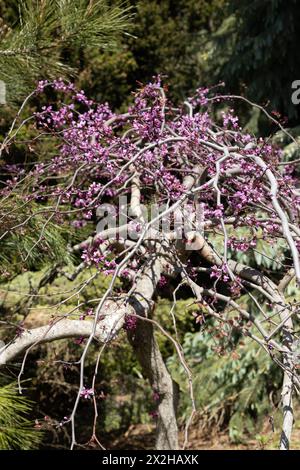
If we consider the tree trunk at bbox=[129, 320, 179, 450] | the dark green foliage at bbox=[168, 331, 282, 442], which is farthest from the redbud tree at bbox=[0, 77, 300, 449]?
the dark green foliage at bbox=[168, 331, 282, 442]

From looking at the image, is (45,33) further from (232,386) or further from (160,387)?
(232,386)

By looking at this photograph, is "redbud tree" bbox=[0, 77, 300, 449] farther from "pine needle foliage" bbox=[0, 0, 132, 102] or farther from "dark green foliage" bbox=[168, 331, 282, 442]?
"dark green foliage" bbox=[168, 331, 282, 442]

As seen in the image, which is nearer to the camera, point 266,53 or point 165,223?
point 165,223

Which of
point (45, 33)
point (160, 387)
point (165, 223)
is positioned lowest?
point (160, 387)

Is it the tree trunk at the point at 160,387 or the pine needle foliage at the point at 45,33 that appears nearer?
the pine needle foliage at the point at 45,33

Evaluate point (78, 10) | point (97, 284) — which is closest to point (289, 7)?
point (97, 284)

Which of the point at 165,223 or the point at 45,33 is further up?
the point at 45,33

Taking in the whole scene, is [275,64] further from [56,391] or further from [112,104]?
[56,391]

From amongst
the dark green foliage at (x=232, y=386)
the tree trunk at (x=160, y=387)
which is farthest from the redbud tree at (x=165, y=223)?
the dark green foliage at (x=232, y=386)

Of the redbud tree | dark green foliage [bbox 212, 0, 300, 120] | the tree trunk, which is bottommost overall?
the tree trunk

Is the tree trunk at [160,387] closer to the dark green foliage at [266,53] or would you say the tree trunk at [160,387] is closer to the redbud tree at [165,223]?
the redbud tree at [165,223]

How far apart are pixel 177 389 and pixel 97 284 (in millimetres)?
1613

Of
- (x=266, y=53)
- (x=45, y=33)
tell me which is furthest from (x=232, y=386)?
(x=45, y=33)
